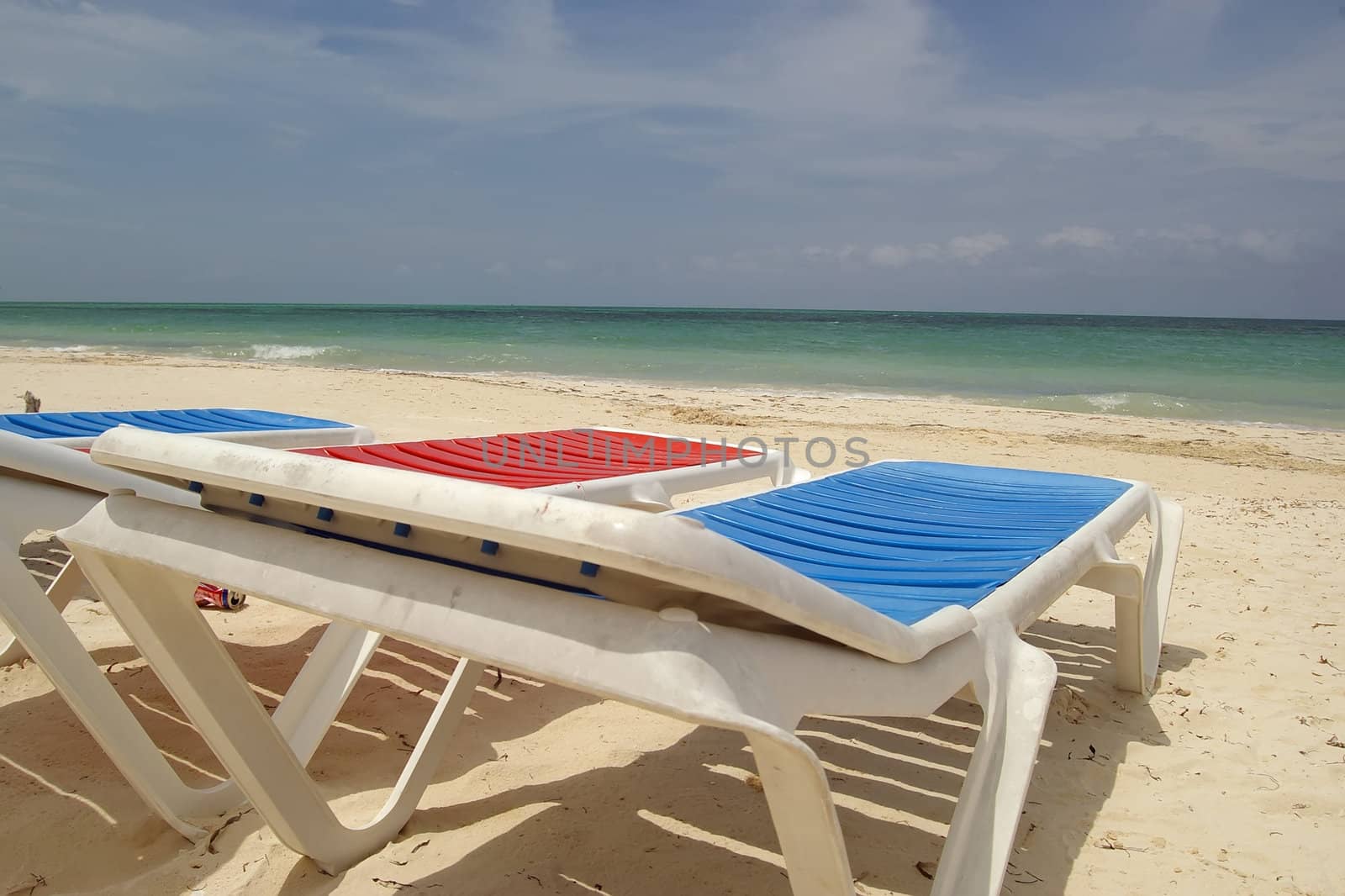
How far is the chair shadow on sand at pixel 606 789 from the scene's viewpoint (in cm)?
190

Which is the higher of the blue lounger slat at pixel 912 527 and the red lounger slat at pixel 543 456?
the red lounger slat at pixel 543 456

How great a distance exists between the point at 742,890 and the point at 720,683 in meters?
1.07

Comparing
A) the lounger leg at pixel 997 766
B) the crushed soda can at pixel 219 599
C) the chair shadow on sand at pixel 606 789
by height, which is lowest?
the chair shadow on sand at pixel 606 789

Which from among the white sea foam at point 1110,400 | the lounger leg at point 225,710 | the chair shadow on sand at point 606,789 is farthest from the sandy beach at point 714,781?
the white sea foam at point 1110,400

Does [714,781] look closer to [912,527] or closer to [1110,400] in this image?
[912,527]

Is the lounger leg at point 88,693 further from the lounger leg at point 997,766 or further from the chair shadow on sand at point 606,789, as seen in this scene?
the lounger leg at point 997,766

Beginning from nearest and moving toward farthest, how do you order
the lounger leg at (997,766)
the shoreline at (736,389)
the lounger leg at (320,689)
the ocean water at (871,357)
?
the lounger leg at (997,766) → the lounger leg at (320,689) → the shoreline at (736,389) → the ocean water at (871,357)

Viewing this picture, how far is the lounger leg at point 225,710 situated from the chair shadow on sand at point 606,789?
0.39 ft

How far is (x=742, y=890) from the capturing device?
1844 mm

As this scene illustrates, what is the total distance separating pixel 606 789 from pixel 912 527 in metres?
1.06

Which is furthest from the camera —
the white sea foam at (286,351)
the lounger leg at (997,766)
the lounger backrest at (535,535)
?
the white sea foam at (286,351)

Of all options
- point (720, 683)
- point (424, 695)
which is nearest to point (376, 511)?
point (720, 683)

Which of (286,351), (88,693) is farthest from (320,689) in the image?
(286,351)

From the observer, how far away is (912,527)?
8.18 ft
